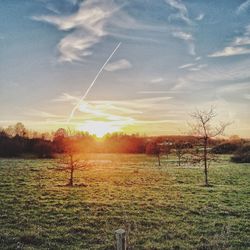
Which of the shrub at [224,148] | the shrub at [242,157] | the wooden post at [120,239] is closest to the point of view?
the wooden post at [120,239]

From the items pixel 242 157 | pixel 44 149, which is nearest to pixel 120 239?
pixel 242 157

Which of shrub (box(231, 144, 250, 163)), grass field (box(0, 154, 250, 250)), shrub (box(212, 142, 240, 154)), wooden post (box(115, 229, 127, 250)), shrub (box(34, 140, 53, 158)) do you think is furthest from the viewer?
shrub (box(212, 142, 240, 154))

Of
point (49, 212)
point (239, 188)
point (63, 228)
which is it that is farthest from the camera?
point (239, 188)

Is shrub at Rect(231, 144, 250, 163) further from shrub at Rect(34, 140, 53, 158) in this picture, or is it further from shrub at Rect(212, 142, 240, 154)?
shrub at Rect(34, 140, 53, 158)

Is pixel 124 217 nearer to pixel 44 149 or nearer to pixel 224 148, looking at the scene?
pixel 44 149

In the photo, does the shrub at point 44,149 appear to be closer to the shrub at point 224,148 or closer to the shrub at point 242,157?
the shrub at point 242,157

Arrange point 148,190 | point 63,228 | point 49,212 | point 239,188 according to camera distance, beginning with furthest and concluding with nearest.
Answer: point 239,188 < point 148,190 < point 49,212 < point 63,228

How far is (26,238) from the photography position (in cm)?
1315

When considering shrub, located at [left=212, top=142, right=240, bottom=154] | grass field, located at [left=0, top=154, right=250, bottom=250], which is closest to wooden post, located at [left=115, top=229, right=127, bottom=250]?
grass field, located at [left=0, top=154, right=250, bottom=250]

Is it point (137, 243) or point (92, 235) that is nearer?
point (137, 243)

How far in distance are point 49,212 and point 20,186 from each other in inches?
413

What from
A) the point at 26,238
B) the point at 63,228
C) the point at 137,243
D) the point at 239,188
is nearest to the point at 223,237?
the point at 137,243

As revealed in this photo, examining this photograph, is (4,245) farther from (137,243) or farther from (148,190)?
(148,190)

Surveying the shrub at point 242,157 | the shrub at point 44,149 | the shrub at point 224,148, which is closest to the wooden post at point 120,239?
the shrub at point 242,157
